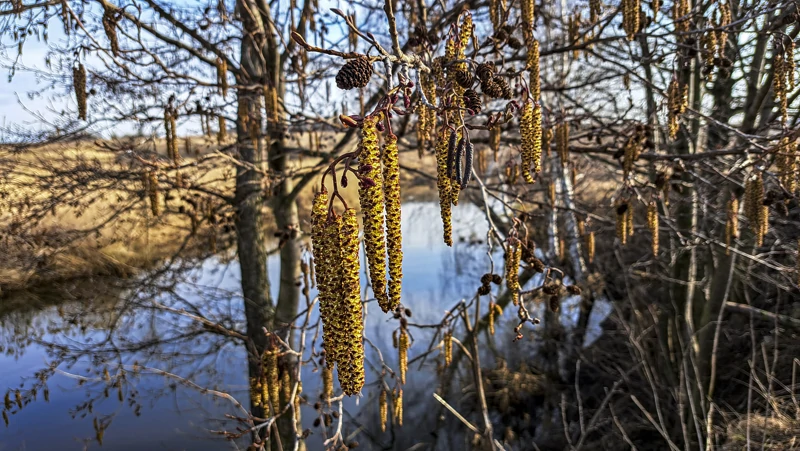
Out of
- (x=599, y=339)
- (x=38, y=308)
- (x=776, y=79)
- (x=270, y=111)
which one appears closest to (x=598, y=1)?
(x=776, y=79)

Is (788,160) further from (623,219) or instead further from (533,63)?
(533,63)

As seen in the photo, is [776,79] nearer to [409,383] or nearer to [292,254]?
[292,254]

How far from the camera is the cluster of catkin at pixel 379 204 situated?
957mm

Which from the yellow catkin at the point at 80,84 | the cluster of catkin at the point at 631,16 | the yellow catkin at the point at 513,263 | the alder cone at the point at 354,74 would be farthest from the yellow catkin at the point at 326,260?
the yellow catkin at the point at 80,84

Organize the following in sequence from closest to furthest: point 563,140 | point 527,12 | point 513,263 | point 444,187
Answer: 1. point 444,187
2. point 513,263
3. point 527,12
4. point 563,140

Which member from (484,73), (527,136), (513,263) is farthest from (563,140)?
(484,73)

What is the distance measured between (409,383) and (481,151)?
16.0ft

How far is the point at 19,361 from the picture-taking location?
24.1 feet

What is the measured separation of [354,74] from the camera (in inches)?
39.4

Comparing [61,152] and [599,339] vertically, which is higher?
[61,152]

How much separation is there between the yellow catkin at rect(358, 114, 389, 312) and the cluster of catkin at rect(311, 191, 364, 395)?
0.10 feet

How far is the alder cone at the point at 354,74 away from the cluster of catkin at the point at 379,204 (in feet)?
0.29

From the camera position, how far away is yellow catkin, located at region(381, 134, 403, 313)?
1007 mm

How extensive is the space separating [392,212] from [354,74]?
29 centimetres
